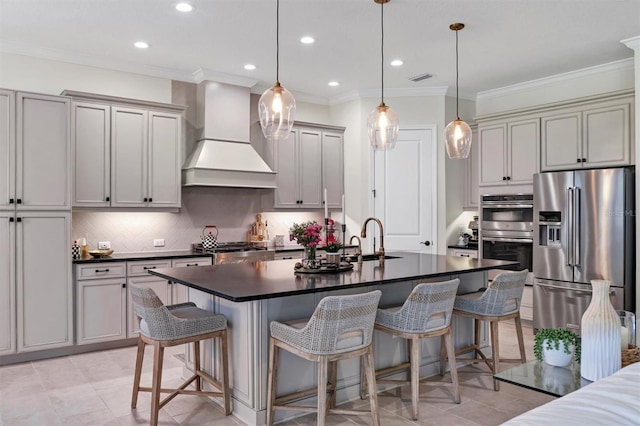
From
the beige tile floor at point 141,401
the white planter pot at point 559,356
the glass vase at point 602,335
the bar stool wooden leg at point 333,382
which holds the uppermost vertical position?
the glass vase at point 602,335

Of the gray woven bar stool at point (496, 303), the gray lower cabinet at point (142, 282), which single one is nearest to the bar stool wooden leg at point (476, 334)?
the gray woven bar stool at point (496, 303)

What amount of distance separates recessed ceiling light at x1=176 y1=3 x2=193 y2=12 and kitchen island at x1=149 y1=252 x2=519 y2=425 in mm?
2023

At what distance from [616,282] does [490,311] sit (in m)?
1.90

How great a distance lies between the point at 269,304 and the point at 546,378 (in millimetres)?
1566

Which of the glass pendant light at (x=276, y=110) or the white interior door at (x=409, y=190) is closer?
the glass pendant light at (x=276, y=110)

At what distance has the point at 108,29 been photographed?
165 inches

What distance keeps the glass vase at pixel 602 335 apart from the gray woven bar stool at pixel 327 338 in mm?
1047

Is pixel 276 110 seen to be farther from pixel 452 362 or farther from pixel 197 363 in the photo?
pixel 452 362

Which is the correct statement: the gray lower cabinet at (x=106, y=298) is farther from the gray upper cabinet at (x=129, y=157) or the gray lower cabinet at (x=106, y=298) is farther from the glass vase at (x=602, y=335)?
the glass vase at (x=602, y=335)

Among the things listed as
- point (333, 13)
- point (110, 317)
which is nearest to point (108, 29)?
point (333, 13)

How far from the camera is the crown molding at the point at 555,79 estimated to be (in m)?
5.06

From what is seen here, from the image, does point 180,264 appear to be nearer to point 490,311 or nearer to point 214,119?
point 214,119

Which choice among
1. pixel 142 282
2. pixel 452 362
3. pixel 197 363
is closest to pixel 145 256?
pixel 142 282

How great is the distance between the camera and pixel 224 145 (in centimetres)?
550
